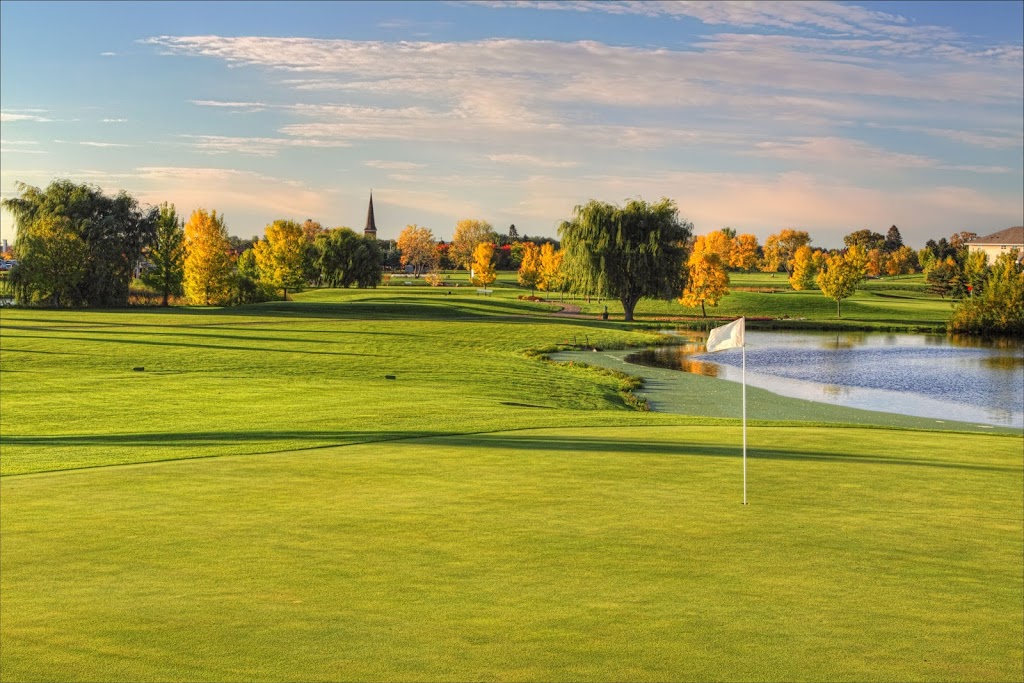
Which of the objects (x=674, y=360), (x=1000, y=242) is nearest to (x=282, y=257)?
(x=674, y=360)

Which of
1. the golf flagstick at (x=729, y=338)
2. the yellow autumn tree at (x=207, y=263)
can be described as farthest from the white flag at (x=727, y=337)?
the yellow autumn tree at (x=207, y=263)

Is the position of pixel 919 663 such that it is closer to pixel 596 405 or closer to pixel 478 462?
pixel 478 462

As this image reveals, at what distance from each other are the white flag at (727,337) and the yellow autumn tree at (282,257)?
89863mm

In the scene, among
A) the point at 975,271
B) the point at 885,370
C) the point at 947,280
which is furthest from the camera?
the point at 947,280

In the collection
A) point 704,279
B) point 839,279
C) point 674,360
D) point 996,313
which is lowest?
point 674,360

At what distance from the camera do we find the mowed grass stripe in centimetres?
711

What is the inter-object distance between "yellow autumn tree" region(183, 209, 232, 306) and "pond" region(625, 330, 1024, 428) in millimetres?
42963

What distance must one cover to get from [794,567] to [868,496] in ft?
14.3

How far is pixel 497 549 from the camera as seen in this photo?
9.85 m

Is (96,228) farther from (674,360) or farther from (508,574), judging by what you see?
(508,574)

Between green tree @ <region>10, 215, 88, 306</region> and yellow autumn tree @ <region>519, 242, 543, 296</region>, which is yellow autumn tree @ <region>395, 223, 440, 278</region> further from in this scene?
green tree @ <region>10, 215, 88, 306</region>

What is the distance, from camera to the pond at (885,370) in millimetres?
37750

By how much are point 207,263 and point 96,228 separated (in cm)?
1164

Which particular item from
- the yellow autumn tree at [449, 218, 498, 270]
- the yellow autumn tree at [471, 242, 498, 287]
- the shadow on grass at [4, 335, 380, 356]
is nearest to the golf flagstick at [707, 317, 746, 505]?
the shadow on grass at [4, 335, 380, 356]
